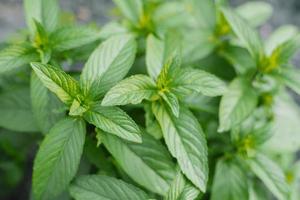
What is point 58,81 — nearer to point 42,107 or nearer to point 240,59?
point 42,107

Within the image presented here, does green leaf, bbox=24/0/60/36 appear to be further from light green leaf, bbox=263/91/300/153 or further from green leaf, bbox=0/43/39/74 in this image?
light green leaf, bbox=263/91/300/153

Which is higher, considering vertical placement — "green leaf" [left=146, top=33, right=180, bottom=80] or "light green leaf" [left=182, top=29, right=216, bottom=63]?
"green leaf" [left=146, top=33, right=180, bottom=80]

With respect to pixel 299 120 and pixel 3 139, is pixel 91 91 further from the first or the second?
pixel 299 120

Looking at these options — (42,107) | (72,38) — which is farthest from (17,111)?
(72,38)

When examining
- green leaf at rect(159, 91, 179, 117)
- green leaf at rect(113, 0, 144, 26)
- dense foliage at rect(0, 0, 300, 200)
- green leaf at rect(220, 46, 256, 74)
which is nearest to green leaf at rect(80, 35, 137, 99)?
dense foliage at rect(0, 0, 300, 200)

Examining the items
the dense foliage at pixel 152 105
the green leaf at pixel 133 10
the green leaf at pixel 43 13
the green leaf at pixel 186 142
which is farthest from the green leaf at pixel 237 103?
the green leaf at pixel 43 13
